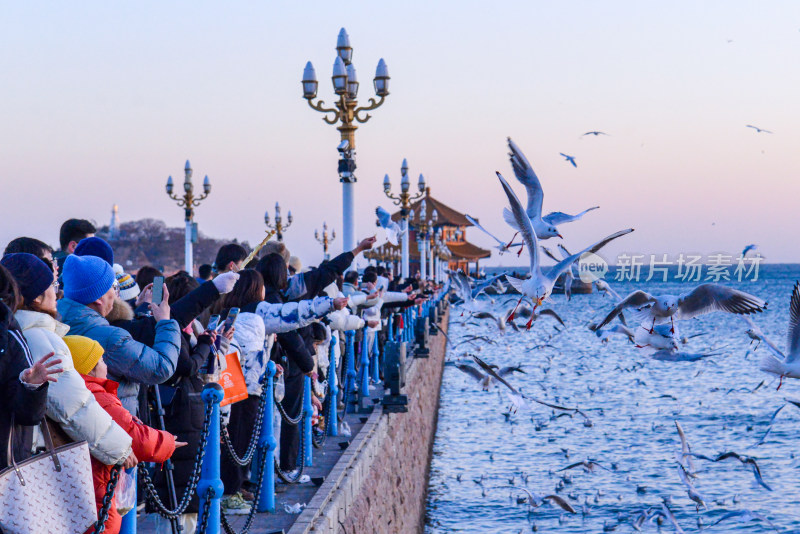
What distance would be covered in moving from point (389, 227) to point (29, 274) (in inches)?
207

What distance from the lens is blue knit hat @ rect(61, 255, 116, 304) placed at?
4.31 m

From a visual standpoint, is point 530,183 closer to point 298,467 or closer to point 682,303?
point 682,303

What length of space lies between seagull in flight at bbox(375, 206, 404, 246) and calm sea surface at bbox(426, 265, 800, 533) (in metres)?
2.39

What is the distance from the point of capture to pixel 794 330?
8.02 m

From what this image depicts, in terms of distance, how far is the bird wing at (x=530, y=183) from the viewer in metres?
7.59

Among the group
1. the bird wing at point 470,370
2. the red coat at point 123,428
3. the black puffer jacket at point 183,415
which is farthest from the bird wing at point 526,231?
the bird wing at point 470,370

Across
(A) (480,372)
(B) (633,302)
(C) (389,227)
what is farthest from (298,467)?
(A) (480,372)

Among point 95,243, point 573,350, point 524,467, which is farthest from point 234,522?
point 573,350

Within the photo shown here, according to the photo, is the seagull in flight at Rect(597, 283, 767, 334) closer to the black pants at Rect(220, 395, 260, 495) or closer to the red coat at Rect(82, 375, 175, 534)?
the black pants at Rect(220, 395, 260, 495)

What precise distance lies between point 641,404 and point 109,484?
2549 centimetres

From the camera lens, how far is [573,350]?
46750 millimetres

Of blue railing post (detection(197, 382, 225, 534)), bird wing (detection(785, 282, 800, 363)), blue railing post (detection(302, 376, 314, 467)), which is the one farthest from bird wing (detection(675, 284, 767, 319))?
blue railing post (detection(197, 382, 225, 534))

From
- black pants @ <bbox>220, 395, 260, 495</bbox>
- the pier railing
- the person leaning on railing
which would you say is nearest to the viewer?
the person leaning on railing

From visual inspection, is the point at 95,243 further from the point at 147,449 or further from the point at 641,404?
the point at 641,404
